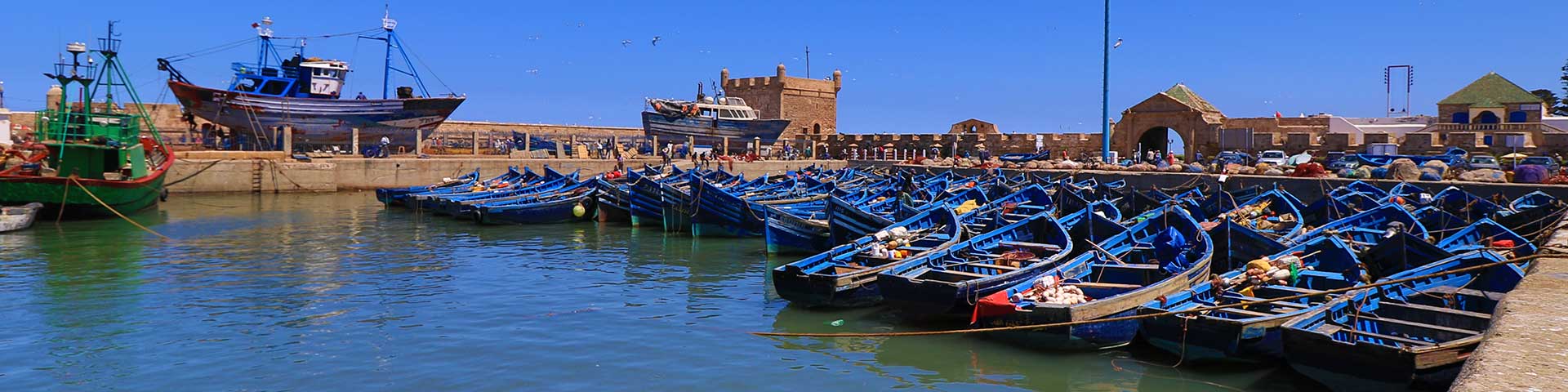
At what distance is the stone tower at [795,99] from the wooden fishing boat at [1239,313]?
42.8m

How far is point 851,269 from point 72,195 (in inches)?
730

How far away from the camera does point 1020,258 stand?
12289mm

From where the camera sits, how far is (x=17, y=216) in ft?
66.1

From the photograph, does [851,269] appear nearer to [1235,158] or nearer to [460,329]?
[460,329]

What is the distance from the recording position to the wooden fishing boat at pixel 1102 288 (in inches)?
379

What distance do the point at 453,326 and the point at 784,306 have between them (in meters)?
3.88

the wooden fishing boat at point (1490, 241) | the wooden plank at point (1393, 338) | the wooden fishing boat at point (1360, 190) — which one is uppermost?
the wooden fishing boat at point (1360, 190)

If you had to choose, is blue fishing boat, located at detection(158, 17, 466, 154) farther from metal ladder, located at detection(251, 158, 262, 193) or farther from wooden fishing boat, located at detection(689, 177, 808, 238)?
wooden fishing boat, located at detection(689, 177, 808, 238)

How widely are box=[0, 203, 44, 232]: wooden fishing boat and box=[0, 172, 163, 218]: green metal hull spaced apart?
0.64 metres

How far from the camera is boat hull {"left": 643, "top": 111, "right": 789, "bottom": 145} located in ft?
151

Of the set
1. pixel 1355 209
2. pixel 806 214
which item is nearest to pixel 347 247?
pixel 806 214

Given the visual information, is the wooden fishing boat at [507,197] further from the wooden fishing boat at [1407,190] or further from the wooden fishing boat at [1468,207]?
the wooden fishing boat at [1407,190]

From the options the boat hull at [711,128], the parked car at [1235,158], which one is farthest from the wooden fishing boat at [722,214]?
the boat hull at [711,128]

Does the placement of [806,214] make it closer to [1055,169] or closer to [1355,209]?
[1355,209]
